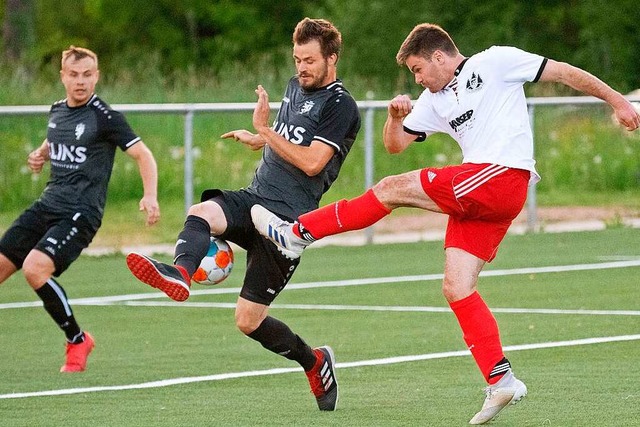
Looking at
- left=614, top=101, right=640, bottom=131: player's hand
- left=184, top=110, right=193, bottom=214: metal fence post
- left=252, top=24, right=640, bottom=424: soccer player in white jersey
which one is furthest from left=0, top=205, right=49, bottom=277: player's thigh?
left=184, top=110, right=193, bottom=214: metal fence post

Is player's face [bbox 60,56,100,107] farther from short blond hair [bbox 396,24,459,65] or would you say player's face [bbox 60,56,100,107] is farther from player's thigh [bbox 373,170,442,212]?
player's thigh [bbox 373,170,442,212]

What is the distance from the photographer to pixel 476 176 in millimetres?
8016

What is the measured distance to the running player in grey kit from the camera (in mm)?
8594

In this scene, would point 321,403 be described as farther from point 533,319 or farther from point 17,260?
point 533,319

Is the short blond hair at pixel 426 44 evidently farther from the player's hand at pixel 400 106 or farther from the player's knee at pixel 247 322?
the player's knee at pixel 247 322

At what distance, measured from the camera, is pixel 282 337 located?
29.2 ft

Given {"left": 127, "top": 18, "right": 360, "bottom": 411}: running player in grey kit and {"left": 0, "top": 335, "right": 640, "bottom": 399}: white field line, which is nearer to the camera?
{"left": 127, "top": 18, "right": 360, "bottom": 411}: running player in grey kit

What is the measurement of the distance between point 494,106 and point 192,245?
1.71m

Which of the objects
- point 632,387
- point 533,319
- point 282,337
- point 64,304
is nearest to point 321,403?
point 282,337

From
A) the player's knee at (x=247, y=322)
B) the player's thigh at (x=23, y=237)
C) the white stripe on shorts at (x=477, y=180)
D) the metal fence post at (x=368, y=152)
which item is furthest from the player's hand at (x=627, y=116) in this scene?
the metal fence post at (x=368, y=152)

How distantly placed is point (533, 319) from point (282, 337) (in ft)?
12.9

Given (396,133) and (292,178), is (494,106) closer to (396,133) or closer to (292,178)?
(396,133)

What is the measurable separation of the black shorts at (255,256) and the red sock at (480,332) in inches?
43.3

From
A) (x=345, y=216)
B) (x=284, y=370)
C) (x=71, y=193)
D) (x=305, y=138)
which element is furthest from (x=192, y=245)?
(x=71, y=193)
